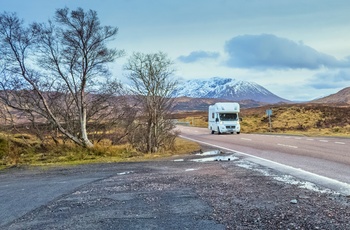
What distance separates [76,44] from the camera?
2047 centimetres

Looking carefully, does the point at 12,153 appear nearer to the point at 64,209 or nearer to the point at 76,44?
the point at 76,44

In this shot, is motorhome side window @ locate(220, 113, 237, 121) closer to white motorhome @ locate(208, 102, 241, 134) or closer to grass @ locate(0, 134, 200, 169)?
white motorhome @ locate(208, 102, 241, 134)

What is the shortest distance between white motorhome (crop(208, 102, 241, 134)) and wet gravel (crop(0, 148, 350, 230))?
88.3 ft

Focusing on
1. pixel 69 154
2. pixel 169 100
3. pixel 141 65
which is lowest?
pixel 69 154

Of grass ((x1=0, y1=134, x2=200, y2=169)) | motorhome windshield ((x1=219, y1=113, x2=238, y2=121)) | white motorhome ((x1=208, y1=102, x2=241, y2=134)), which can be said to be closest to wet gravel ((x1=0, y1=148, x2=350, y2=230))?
grass ((x1=0, y1=134, x2=200, y2=169))

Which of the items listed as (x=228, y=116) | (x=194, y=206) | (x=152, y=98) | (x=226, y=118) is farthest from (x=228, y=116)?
(x=194, y=206)

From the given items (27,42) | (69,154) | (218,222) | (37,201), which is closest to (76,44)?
(27,42)

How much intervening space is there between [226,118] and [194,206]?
1216 inches

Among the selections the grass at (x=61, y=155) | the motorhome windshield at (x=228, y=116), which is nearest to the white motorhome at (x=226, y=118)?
the motorhome windshield at (x=228, y=116)

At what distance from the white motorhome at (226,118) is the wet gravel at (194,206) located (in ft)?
88.3

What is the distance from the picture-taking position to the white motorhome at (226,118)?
36.2 m

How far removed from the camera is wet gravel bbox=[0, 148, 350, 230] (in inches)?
207

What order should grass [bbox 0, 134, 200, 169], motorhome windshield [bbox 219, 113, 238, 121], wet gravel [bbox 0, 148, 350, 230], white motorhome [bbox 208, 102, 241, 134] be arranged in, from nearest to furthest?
wet gravel [bbox 0, 148, 350, 230], grass [bbox 0, 134, 200, 169], white motorhome [bbox 208, 102, 241, 134], motorhome windshield [bbox 219, 113, 238, 121]

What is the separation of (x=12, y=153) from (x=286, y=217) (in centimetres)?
1580
